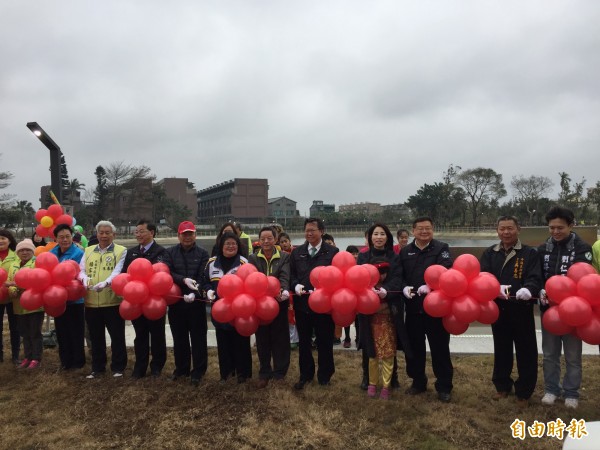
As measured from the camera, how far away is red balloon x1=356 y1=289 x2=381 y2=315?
3.74 m

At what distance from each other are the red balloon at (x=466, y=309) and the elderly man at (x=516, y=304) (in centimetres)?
31

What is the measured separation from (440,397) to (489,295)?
120 centimetres

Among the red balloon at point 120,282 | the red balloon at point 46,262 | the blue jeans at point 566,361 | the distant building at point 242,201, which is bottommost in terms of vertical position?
the blue jeans at point 566,361

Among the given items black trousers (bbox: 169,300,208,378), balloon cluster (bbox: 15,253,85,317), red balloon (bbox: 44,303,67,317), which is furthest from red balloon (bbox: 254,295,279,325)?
red balloon (bbox: 44,303,67,317)

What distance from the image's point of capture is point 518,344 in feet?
12.5

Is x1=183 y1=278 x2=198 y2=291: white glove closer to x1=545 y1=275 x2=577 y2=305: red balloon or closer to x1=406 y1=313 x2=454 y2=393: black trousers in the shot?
x1=406 y1=313 x2=454 y2=393: black trousers

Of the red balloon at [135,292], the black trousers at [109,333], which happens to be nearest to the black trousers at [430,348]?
the red balloon at [135,292]

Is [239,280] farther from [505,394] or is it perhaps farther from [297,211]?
[297,211]

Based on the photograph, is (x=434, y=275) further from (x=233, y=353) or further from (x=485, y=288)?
(x=233, y=353)

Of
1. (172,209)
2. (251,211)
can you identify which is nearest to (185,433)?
(172,209)

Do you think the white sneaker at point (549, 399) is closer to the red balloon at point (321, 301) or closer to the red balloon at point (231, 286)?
the red balloon at point (321, 301)

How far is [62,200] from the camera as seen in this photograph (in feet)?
24.6

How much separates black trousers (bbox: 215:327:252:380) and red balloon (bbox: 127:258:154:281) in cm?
94

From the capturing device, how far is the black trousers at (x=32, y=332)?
5.04 m
